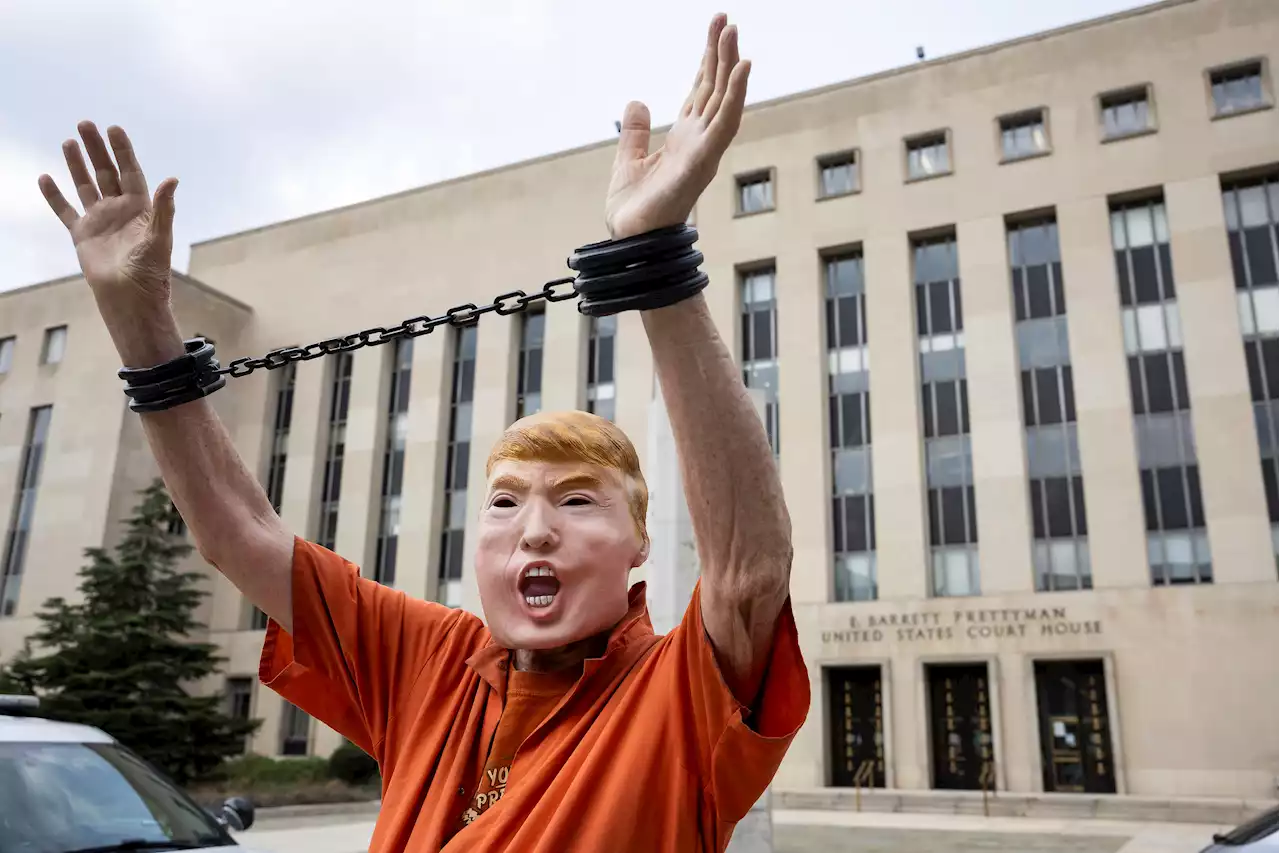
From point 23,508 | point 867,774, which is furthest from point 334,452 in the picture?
point 867,774

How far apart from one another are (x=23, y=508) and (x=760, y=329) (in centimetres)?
2737

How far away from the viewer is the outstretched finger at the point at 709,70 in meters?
1.82

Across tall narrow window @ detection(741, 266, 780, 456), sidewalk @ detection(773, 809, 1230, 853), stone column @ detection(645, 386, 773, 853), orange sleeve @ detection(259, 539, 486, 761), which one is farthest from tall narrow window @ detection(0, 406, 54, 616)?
orange sleeve @ detection(259, 539, 486, 761)

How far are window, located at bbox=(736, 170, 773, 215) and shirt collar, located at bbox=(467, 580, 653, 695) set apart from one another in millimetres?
28791

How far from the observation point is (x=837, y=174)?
29.8 m

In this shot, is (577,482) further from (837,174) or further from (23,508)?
(23,508)

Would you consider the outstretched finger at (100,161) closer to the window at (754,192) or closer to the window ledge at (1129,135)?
the window ledge at (1129,135)

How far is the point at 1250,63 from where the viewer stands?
25.5 meters

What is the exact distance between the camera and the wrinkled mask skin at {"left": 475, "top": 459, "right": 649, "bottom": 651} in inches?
80.8

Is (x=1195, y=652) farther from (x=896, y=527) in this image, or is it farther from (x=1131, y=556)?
(x=896, y=527)

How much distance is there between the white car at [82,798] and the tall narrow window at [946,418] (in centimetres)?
2292

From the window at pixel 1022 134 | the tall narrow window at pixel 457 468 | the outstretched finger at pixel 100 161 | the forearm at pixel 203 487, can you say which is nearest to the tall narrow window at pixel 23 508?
the tall narrow window at pixel 457 468

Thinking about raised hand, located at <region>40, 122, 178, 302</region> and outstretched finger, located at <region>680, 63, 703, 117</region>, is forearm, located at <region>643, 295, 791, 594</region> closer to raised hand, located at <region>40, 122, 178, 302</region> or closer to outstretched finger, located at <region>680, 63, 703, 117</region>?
outstretched finger, located at <region>680, 63, 703, 117</region>

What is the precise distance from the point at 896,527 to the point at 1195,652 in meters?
7.23
